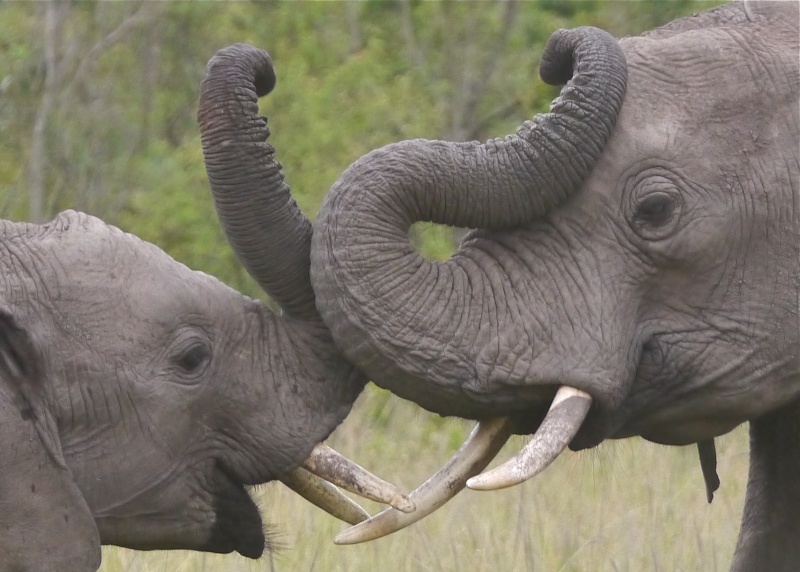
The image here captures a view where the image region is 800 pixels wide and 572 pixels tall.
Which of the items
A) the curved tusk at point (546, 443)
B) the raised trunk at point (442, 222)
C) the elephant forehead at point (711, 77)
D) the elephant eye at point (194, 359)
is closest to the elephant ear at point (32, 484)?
the elephant eye at point (194, 359)

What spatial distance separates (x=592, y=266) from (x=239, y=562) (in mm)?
2125

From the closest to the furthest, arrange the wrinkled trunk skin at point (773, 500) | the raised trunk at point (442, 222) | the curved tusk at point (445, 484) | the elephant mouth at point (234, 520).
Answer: the raised trunk at point (442, 222)
the curved tusk at point (445, 484)
the elephant mouth at point (234, 520)
the wrinkled trunk skin at point (773, 500)

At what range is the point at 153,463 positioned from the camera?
5039mm

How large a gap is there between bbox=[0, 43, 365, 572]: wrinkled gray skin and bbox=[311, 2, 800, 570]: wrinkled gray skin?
1.05 ft

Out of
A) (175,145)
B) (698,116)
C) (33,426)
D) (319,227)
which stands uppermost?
(175,145)

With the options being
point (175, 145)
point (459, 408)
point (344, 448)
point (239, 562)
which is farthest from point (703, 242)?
point (175, 145)

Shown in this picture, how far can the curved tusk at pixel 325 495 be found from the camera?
5.25 m

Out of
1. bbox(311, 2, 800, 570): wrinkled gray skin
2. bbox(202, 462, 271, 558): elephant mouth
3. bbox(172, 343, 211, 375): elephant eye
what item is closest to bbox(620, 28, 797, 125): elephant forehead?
bbox(311, 2, 800, 570): wrinkled gray skin

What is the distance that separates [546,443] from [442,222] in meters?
0.67

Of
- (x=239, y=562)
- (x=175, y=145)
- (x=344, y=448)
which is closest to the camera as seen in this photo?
(x=239, y=562)

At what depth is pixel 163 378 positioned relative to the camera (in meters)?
5.05

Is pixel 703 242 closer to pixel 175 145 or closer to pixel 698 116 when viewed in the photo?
pixel 698 116

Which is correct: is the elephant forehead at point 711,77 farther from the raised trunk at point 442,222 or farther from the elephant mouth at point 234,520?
the elephant mouth at point 234,520

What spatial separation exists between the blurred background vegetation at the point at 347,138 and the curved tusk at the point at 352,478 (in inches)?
52.6
